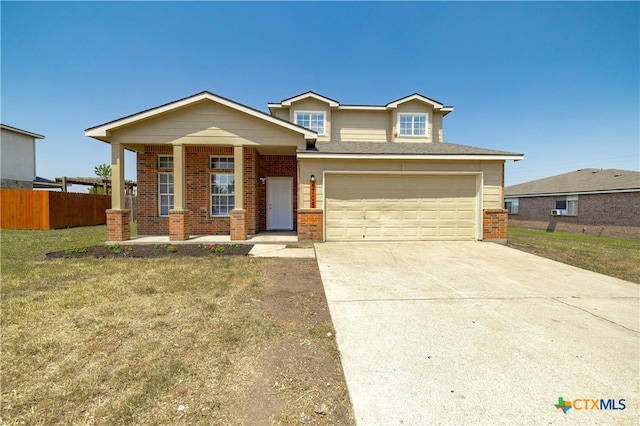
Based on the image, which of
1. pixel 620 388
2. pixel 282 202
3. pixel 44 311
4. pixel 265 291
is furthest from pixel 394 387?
pixel 282 202

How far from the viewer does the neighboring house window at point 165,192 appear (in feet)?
36.5

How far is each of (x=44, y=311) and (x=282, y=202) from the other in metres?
9.06

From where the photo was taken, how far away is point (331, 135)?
14344 mm

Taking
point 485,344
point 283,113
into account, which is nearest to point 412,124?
point 283,113

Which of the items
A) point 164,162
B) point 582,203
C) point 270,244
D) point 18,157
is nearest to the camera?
point 270,244

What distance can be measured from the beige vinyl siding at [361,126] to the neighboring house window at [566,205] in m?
14.9

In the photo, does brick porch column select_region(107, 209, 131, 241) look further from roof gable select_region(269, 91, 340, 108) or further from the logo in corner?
the logo in corner

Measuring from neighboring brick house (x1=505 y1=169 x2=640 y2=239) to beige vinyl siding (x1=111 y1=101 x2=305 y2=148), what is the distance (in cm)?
2044

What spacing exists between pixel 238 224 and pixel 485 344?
7.90 meters

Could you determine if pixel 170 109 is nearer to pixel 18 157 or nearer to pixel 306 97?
pixel 306 97

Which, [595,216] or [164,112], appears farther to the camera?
[595,216]

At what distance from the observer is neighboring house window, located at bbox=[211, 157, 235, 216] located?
1120 cm

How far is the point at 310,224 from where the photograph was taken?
31.4ft

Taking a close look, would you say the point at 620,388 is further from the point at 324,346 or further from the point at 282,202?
the point at 282,202
